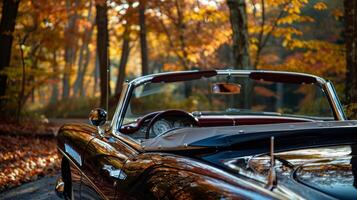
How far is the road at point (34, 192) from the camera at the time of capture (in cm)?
643

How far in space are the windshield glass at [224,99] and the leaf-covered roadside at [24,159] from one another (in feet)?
6.30

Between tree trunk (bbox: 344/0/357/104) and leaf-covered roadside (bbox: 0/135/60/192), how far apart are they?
17.3ft

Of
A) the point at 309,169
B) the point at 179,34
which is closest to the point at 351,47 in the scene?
the point at 309,169

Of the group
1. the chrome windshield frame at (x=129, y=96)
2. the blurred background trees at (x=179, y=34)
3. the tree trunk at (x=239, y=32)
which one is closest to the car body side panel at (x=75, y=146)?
the chrome windshield frame at (x=129, y=96)

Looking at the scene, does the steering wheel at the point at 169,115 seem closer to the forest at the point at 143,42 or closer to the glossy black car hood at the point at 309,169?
the glossy black car hood at the point at 309,169

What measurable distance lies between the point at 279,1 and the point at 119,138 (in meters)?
9.50

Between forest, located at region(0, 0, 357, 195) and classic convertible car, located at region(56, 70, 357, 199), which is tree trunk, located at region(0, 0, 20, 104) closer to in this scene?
forest, located at region(0, 0, 357, 195)

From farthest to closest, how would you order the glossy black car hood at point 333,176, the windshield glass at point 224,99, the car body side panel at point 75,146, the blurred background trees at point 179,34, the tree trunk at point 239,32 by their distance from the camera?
the blurred background trees at point 179,34 < the tree trunk at point 239,32 < the windshield glass at point 224,99 < the car body side panel at point 75,146 < the glossy black car hood at point 333,176

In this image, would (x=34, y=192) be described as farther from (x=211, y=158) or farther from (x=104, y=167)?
(x=211, y=158)

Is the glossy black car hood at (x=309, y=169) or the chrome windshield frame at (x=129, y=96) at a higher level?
the chrome windshield frame at (x=129, y=96)

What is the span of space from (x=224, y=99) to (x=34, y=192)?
18205 mm

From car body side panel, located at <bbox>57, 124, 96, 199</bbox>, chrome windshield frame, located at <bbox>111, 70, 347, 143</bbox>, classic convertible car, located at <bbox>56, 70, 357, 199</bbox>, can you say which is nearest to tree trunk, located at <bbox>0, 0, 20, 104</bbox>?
car body side panel, located at <bbox>57, 124, 96, 199</bbox>

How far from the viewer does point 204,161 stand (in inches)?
102

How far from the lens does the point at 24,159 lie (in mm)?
9172
